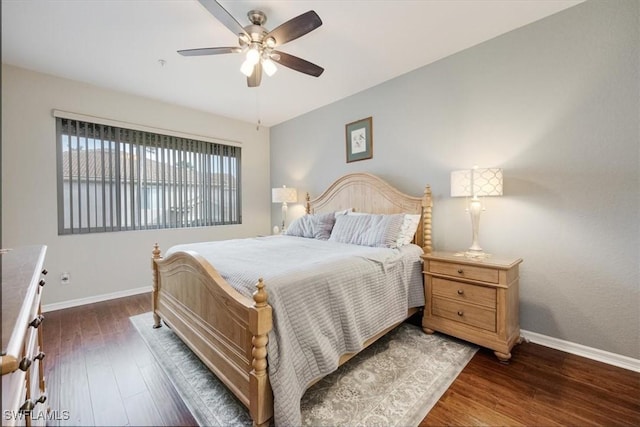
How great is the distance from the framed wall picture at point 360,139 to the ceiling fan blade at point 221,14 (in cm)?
186

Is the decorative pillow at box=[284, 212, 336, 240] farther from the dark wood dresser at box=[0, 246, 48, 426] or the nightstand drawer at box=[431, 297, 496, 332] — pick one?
the dark wood dresser at box=[0, 246, 48, 426]

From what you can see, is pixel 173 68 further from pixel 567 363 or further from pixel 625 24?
pixel 567 363

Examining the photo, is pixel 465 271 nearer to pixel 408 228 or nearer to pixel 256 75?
pixel 408 228

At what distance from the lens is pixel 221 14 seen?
193cm

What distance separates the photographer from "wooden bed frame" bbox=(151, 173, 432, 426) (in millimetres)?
1528

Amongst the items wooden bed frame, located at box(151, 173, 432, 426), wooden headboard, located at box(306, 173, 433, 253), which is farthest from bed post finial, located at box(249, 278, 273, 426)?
wooden headboard, located at box(306, 173, 433, 253)

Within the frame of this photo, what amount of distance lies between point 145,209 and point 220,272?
8.24 ft

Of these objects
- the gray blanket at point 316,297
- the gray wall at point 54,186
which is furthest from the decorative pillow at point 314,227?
the gray wall at point 54,186

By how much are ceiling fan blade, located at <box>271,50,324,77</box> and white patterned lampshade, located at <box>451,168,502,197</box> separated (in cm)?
150

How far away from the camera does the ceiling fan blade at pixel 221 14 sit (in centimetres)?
183

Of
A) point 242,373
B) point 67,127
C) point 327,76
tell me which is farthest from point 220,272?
point 67,127

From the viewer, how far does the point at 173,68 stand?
3.08 metres

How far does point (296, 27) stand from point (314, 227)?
2034mm

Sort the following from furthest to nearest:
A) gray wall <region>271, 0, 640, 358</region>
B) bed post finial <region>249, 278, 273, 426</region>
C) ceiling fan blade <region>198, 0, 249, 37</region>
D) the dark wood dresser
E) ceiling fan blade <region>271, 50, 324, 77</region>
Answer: ceiling fan blade <region>271, 50, 324, 77</region>, gray wall <region>271, 0, 640, 358</region>, ceiling fan blade <region>198, 0, 249, 37</region>, bed post finial <region>249, 278, 273, 426</region>, the dark wood dresser
